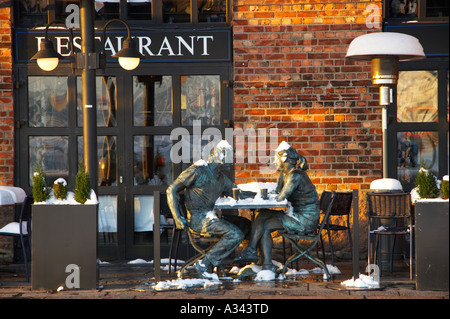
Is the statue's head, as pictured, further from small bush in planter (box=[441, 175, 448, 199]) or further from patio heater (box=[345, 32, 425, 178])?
small bush in planter (box=[441, 175, 448, 199])

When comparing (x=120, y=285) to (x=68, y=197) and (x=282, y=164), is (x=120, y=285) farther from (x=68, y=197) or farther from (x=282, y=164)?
(x=282, y=164)

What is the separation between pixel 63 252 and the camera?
817cm

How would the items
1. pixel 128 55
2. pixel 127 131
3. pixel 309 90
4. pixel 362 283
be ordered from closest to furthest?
pixel 362 283
pixel 128 55
pixel 309 90
pixel 127 131

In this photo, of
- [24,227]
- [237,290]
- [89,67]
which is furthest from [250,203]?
[24,227]

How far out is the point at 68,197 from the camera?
27.4 feet

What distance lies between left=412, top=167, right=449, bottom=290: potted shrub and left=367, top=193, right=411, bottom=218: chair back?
0.94 meters

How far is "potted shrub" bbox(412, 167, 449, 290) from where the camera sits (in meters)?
7.96

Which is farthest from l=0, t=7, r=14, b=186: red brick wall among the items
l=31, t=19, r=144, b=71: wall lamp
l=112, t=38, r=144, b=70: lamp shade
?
l=112, t=38, r=144, b=70: lamp shade

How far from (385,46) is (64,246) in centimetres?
447

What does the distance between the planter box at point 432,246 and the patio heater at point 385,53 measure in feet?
6.59

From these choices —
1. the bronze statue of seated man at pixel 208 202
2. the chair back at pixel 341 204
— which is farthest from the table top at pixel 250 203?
the chair back at pixel 341 204

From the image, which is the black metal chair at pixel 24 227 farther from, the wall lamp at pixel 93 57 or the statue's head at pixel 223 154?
the statue's head at pixel 223 154

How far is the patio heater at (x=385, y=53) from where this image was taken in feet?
31.0

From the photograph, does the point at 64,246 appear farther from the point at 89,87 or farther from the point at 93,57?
the point at 93,57
